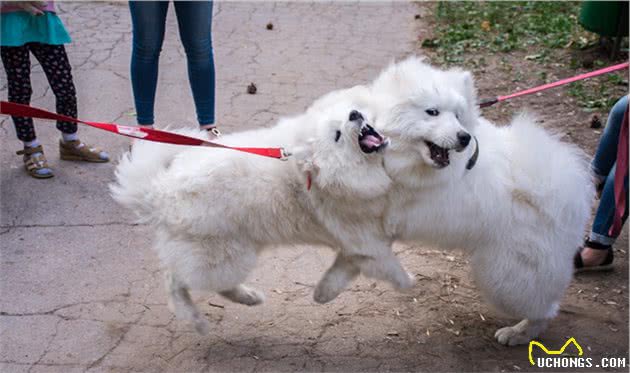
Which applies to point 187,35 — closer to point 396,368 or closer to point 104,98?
point 104,98

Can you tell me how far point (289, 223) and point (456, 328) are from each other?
1026 mm

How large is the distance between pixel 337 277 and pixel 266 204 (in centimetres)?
46

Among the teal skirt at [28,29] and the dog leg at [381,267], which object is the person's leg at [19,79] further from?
the dog leg at [381,267]

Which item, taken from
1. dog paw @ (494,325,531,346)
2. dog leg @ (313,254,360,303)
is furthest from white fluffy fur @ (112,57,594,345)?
dog paw @ (494,325,531,346)

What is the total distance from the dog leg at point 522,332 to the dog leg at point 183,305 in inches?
53.7

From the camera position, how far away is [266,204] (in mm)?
2875

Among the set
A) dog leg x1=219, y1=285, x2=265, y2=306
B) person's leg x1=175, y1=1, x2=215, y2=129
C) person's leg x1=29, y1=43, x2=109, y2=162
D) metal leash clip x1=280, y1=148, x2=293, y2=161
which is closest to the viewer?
metal leash clip x1=280, y1=148, x2=293, y2=161

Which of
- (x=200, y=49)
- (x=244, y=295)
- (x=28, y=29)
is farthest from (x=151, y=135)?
(x=28, y=29)

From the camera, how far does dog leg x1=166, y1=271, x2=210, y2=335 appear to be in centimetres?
302

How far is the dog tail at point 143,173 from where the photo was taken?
302cm

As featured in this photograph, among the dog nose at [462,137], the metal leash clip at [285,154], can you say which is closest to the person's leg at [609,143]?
the dog nose at [462,137]

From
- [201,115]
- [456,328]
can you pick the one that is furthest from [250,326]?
[201,115]

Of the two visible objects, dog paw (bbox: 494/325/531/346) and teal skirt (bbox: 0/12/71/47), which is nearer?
dog paw (bbox: 494/325/531/346)

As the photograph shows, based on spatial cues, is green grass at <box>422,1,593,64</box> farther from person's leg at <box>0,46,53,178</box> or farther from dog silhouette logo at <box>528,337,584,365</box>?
dog silhouette logo at <box>528,337,584,365</box>
